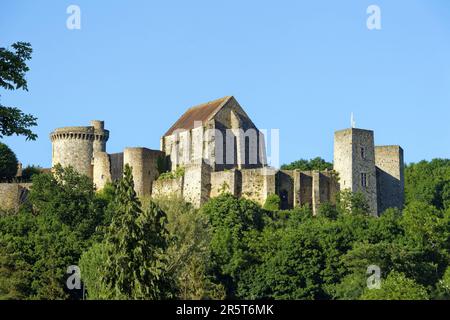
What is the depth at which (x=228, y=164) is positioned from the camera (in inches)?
2594

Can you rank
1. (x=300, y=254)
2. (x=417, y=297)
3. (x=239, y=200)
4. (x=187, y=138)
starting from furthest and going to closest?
(x=187, y=138) < (x=239, y=200) < (x=300, y=254) < (x=417, y=297)

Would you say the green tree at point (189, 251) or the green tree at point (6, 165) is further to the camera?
the green tree at point (6, 165)

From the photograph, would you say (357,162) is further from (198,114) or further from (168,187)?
(198,114)

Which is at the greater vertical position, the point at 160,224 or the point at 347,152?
the point at 347,152

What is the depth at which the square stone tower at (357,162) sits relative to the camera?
208ft

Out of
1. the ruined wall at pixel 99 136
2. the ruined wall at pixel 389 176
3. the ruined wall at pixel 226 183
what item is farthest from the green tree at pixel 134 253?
the ruined wall at pixel 99 136

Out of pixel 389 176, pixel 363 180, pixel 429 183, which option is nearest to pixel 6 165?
pixel 363 180

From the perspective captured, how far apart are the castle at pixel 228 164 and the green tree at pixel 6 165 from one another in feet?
14.6

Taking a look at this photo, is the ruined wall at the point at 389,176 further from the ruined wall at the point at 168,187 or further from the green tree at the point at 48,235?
the green tree at the point at 48,235

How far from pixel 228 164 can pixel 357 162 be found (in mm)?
6978

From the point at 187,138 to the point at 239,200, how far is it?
767 cm

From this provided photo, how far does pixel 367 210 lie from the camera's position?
63281 millimetres
